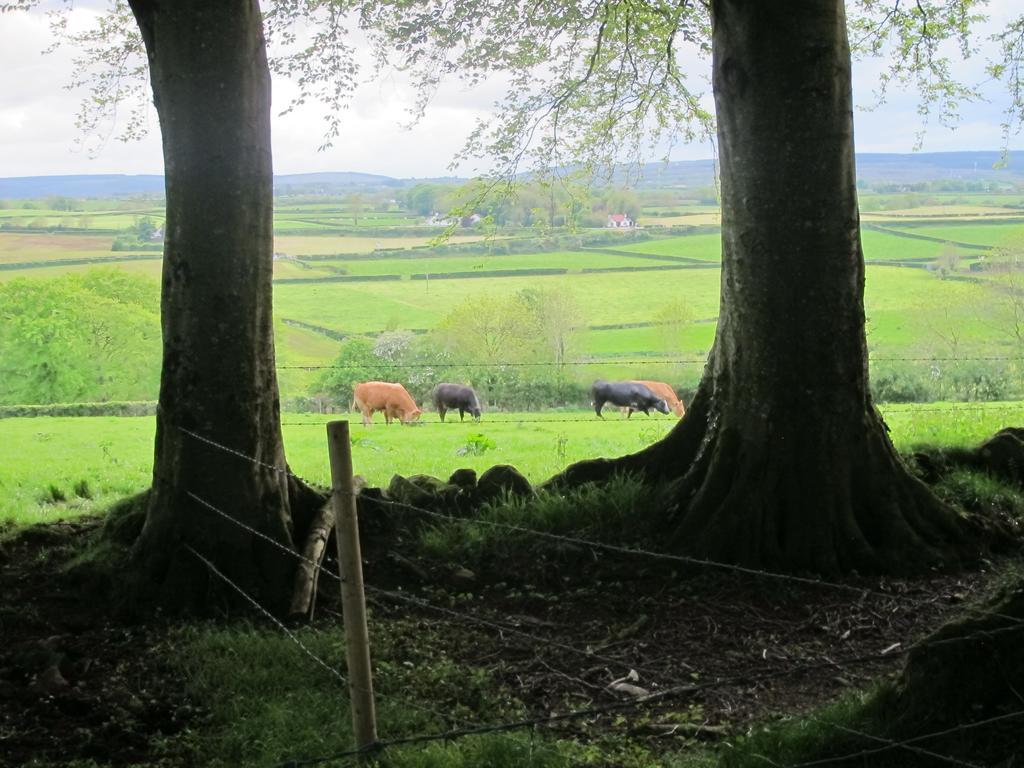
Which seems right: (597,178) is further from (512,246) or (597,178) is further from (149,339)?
(512,246)

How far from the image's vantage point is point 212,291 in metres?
7.78

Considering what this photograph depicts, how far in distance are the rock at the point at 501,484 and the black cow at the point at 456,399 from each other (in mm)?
17263

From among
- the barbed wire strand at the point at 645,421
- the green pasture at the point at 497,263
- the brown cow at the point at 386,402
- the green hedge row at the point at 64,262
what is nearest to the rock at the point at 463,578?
the barbed wire strand at the point at 645,421

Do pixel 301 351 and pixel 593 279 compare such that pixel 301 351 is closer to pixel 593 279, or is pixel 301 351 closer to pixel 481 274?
pixel 481 274

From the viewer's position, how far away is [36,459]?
16.5 m

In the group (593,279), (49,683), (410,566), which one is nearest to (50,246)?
(593,279)

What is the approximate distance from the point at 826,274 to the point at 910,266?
4911 cm

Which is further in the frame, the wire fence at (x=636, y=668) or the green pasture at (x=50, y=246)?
the green pasture at (x=50, y=246)

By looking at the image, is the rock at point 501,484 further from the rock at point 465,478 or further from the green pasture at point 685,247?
the green pasture at point 685,247

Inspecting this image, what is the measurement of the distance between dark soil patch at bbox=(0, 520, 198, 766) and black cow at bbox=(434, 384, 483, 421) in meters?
18.6

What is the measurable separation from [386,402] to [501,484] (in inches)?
744

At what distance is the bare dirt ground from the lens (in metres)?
5.68

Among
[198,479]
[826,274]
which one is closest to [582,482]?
[826,274]

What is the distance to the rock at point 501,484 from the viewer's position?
9.46 meters
